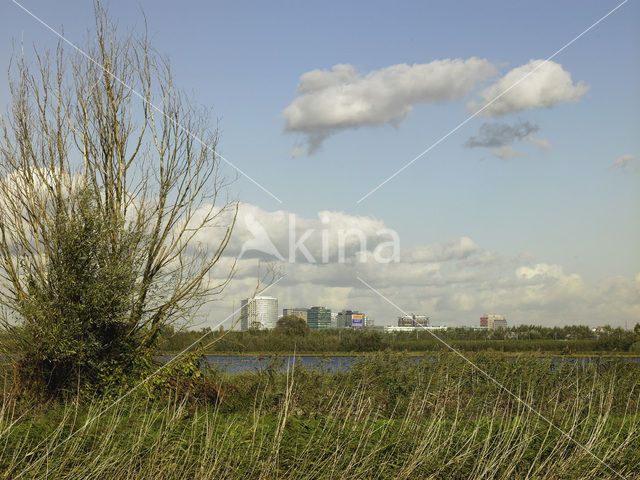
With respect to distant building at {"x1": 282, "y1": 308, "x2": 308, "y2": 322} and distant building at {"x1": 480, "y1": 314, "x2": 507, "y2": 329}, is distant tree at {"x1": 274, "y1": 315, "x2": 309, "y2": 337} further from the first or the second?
distant building at {"x1": 480, "y1": 314, "x2": 507, "y2": 329}

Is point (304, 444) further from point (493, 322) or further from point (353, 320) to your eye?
point (493, 322)

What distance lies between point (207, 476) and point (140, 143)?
9719mm

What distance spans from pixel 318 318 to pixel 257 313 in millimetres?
5628

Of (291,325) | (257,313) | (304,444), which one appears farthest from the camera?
(291,325)

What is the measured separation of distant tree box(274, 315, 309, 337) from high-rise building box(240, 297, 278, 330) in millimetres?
1260

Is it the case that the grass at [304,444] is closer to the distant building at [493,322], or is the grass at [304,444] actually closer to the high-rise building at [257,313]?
the high-rise building at [257,313]

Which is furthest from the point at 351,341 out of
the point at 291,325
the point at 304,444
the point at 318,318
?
the point at 304,444

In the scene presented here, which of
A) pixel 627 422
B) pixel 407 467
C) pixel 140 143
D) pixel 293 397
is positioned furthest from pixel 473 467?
pixel 140 143

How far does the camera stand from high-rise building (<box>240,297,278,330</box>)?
51.5ft

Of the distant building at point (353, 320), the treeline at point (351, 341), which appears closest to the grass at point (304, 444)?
the treeline at point (351, 341)

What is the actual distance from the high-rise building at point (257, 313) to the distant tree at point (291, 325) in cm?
126

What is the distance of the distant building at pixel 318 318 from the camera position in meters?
21.2

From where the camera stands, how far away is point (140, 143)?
51.5 ft

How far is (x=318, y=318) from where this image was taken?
21.3 m
